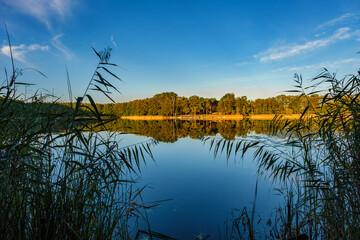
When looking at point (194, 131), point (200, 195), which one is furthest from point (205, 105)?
point (200, 195)

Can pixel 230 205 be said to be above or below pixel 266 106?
below

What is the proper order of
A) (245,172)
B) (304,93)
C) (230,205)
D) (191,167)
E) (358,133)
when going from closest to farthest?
1. (358,133)
2. (304,93)
3. (230,205)
4. (245,172)
5. (191,167)

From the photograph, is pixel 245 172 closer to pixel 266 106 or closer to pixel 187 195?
pixel 187 195

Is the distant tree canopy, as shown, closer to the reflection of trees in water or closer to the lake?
the reflection of trees in water

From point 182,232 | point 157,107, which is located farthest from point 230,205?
point 157,107

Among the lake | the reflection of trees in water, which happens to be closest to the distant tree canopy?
the reflection of trees in water

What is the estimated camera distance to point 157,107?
9631 cm

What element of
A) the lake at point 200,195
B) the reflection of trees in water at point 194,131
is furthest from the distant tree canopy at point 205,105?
the lake at point 200,195

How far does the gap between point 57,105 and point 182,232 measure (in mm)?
4552

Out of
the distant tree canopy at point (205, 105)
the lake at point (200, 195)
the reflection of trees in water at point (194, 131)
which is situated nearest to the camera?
the lake at point (200, 195)

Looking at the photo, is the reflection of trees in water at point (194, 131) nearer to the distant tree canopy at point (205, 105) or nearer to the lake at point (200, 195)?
the lake at point (200, 195)

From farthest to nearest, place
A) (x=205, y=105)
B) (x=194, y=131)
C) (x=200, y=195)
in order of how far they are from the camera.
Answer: (x=205, y=105), (x=194, y=131), (x=200, y=195)

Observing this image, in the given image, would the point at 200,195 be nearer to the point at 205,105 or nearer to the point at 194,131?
the point at 194,131

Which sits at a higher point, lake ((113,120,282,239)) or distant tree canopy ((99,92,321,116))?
distant tree canopy ((99,92,321,116))
